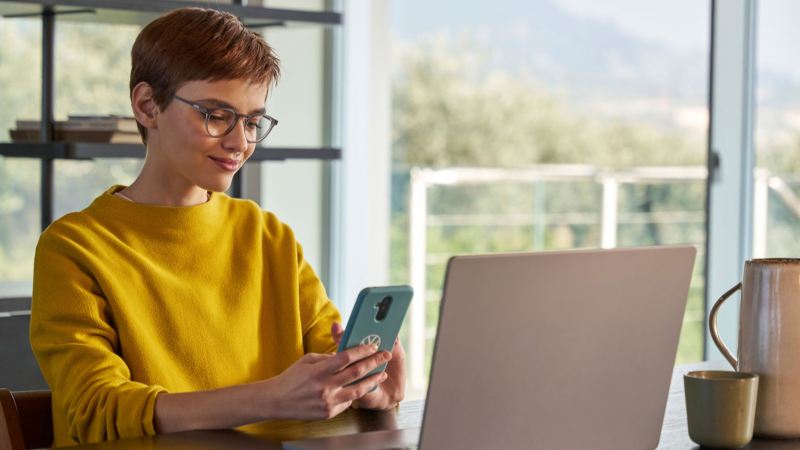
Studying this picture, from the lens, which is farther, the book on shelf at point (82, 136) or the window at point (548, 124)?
the window at point (548, 124)

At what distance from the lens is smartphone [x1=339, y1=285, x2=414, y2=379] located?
113 cm

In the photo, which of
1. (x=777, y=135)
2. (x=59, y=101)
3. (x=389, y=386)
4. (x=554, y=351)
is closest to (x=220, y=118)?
(x=389, y=386)

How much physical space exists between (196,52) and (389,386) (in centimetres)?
48

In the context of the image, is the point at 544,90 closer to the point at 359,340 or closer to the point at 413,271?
the point at 413,271

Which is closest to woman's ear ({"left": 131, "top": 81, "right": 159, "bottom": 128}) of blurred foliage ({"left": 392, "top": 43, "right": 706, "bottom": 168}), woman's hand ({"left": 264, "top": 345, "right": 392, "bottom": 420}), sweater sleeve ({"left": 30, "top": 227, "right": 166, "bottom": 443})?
sweater sleeve ({"left": 30, "top": 227, "right": 166, "bottom": 443})

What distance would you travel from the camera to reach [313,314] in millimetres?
1618

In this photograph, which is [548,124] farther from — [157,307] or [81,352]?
[81,352]

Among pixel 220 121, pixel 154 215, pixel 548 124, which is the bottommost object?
pixel 154 215

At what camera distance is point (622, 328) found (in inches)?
43.6

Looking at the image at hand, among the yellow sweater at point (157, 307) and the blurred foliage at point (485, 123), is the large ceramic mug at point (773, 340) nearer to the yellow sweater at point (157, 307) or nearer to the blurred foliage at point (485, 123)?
the yellow sweater at point (157, 307)

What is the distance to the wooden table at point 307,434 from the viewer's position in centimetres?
118

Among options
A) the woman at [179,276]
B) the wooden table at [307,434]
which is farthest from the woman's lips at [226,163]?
the wooden table at [307,434]

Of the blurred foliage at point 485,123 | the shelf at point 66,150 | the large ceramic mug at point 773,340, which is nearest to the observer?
the large ceramic mug at point 773,340

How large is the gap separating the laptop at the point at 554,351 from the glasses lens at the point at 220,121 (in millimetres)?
461
